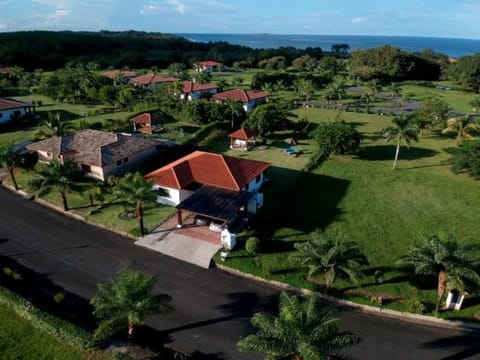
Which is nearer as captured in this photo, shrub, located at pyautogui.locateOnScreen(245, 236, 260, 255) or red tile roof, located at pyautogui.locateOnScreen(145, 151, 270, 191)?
shrub, located at pyautogui.locateOnScreen(245, 236, 260, 255)

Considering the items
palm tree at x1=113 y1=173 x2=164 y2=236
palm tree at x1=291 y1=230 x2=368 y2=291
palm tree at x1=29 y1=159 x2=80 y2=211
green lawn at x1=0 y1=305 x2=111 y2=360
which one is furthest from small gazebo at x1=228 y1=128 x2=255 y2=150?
green lawn at x1=0 y1=305 x2=111 y2=360

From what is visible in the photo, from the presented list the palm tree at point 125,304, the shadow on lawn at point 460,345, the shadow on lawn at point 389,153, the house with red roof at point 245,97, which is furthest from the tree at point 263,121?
the palm tree at point 125,304

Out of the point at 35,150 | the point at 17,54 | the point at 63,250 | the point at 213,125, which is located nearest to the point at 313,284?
the point at 63,250

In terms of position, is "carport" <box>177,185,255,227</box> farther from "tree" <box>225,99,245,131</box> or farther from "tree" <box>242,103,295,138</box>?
"tree" <box>225,99,245,131</box>

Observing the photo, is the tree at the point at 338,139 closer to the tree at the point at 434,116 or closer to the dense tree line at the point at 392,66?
the tree at the point at 434,116

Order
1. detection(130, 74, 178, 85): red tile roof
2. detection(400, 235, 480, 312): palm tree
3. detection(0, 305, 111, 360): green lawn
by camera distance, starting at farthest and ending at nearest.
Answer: detection(130, 74, 178, 85): red tile roof, detection(400, 235, 480, 312): palm tree, detection(0, 305, 111, 360): green lawn

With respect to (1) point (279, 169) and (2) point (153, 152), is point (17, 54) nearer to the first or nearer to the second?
(2) point (153, 152)
